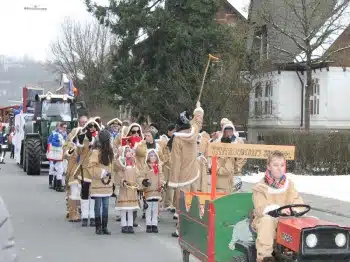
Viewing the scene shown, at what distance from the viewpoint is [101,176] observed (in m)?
12.1

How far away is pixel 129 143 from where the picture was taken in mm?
13492

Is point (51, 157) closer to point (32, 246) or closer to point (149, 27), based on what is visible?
point (32, 246)

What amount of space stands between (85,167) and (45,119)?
14322 mm

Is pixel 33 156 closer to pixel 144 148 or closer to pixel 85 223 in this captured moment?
pixel 85 223

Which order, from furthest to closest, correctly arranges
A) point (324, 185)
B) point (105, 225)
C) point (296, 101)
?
point (296, 101) < point (324, 185) < point (105, 225)

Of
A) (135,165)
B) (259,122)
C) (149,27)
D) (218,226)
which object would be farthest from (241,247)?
(259,122)

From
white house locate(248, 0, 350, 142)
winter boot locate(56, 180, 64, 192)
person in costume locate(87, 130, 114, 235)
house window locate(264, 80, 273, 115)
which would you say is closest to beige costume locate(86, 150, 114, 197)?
person in costume locate(87, 130, 114, 235)

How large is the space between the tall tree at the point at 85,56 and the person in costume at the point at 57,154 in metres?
39.2

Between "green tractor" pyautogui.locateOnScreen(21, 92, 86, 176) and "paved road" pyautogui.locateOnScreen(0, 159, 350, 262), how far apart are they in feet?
27.3

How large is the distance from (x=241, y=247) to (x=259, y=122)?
37.1 metres

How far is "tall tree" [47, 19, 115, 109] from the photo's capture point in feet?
202

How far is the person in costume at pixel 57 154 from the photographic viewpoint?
19939mm

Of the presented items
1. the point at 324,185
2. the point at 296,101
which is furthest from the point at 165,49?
the point at 324,185

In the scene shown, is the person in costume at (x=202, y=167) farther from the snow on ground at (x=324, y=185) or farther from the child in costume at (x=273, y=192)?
the child in costume at (x=273, y=192)
